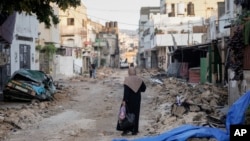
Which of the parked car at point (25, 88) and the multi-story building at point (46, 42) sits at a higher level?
the multi-story building at point (46, 42)

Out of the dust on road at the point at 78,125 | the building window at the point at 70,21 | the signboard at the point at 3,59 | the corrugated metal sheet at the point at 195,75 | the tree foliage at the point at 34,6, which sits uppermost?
the building window at the point at 70,21

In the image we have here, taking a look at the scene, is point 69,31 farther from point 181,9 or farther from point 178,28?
point 181,9

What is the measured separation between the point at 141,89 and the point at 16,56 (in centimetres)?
1690

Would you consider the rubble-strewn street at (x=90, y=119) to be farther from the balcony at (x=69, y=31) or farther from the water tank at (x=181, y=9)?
the water tank at (x=181, y=9)

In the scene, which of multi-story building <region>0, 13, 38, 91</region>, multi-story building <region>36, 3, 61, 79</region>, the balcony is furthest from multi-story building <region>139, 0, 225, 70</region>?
multi-story building <region>0, 13, 38, 91</region>

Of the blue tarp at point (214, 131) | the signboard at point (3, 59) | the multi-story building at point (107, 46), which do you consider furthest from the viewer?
the multi-story building at point (107, 46)

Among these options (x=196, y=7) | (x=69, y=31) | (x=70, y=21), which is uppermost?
(x=196, y=7)

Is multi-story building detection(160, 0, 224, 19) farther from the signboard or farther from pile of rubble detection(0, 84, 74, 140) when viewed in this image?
pile of rubble detection(0, 84, 74, 140)

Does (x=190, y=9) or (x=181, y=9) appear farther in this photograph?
(x=190, y=9)

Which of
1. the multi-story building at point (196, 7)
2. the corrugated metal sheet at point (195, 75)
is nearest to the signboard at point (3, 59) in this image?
the corrugated metal sheet at point (195, 75)

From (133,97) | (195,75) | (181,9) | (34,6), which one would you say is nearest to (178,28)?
(181,9)

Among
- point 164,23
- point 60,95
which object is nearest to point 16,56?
point 60,95

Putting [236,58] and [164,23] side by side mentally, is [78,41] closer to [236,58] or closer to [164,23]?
[164,23]

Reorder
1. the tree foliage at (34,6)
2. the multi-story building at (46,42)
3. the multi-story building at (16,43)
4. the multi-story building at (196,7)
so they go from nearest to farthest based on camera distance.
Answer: the tree foliage at (34,6) < the multi-story building at (16,43) < the multi-story building at (46,42) < the multi-story building at (196,7)
